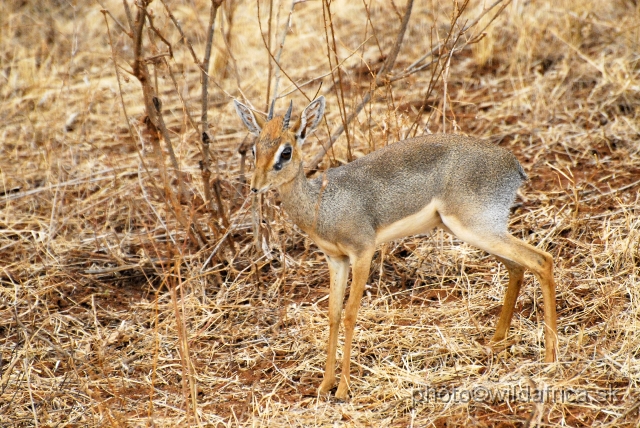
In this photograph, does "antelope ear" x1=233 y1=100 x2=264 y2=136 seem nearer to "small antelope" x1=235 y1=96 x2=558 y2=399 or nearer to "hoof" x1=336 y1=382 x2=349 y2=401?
"small antelope" x1=235 y1=96 x2=558 y2=399

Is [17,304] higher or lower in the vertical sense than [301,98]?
lower

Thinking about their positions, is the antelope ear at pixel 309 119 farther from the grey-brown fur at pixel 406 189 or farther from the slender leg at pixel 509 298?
the slender leg at pixel 509 298

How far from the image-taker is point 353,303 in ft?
14.9

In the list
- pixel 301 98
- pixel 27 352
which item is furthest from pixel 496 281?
pixel 301 98

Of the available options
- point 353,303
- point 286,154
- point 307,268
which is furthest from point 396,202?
point 307,268

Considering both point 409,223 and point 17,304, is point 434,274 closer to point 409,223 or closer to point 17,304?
point 409,223

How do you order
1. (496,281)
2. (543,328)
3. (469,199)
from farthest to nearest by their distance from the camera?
(496,281), (543,328), (469,199)

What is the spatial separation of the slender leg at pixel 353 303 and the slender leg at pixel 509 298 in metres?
0.92

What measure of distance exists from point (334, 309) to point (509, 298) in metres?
1.08

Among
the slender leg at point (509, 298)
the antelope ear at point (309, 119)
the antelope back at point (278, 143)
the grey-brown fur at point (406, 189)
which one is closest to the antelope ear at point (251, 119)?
the antelope back at point (278, 143)

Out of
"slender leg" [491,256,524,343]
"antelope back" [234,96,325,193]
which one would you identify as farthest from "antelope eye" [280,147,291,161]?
"slender leg" [491,256,524,343]

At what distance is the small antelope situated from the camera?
447 centimetres

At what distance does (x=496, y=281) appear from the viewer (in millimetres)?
5574

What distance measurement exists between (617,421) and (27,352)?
11.1ft
